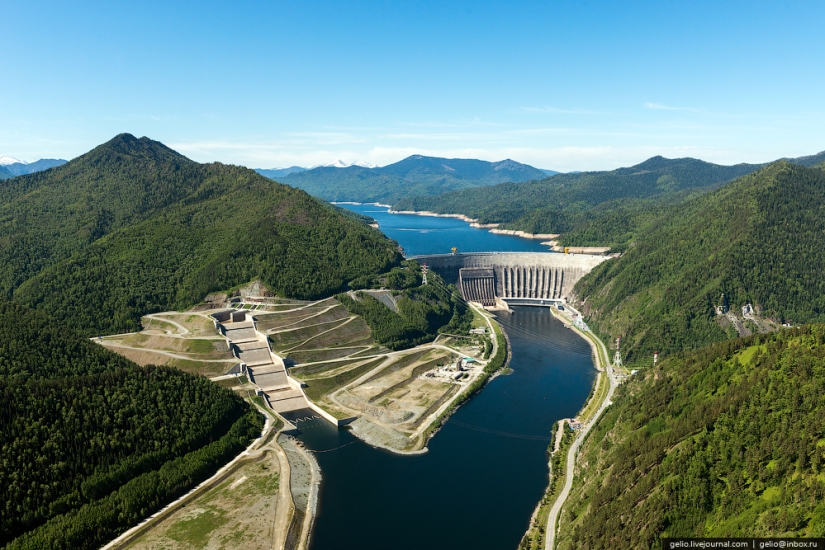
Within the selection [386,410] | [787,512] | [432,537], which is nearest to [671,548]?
[787,512]

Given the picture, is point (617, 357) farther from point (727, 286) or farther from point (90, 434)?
point (90, 434)

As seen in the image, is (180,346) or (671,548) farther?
(180,346)

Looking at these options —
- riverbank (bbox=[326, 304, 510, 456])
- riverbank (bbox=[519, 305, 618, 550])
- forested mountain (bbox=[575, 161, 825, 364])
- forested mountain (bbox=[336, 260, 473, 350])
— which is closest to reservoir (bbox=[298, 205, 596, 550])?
riverbank (bbox=[326, 304, 510, 456])

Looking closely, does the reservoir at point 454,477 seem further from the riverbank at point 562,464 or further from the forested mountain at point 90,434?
the forested mountain at point 90,434

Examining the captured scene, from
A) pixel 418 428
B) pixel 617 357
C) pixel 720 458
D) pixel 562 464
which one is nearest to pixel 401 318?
pixel 617 357

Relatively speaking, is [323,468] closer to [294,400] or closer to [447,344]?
[294,400]
